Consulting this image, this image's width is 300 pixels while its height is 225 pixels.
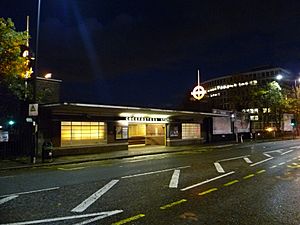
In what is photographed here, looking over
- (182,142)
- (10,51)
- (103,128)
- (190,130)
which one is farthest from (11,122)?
(190,130)

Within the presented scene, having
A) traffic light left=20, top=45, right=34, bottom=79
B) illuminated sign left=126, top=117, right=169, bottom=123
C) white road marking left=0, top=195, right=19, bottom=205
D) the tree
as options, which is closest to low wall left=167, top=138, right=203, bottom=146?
illuminated sign left=126, top=117, right=169, bottom=123

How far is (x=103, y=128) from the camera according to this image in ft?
91.9

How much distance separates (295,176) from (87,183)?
8076 millimetres

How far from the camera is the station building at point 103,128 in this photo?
2386 centimetres

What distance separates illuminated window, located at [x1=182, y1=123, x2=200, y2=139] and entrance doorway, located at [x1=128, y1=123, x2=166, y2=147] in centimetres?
298

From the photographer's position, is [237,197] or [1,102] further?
[1,102]

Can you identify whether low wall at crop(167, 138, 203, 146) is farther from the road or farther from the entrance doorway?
the road

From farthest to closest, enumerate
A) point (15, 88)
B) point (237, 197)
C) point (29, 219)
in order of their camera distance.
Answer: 1. point (15, 88)
2. point (237, 197)
3. point (29, 219)

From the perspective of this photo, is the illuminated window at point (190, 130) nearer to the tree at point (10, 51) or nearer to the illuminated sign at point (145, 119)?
the illuminated sign at point (145, 119)

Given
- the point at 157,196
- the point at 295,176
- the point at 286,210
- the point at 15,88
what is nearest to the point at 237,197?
the point at 286,210

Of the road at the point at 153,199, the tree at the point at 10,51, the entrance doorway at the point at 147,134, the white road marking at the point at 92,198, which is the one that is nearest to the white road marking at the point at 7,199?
the road at the point at 153,199

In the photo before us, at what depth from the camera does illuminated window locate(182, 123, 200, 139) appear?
126 feet

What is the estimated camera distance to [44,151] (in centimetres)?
1956

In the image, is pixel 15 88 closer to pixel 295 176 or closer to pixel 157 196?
pixel 157 196
